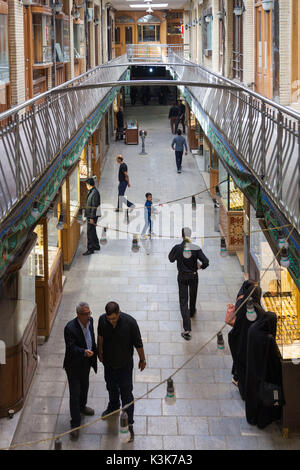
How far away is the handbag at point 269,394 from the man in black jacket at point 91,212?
6.05 meters

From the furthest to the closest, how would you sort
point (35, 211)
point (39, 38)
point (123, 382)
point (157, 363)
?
1. point (39, 38)
2. point (157, 363)
3. point (123, 382)
4. point (35, 211)

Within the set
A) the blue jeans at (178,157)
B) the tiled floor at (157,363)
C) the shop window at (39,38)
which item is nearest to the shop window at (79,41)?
the blue jeans at (178,157)

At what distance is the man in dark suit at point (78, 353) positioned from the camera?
248 inches

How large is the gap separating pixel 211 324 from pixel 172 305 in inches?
40.6

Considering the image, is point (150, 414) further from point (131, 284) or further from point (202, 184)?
point (202, 184)

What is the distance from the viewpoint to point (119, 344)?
20.0ft

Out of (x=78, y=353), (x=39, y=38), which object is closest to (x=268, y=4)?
(x=39, y=38)

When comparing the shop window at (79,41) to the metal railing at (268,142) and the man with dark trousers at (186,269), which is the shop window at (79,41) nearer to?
the metal railing at (268,142)

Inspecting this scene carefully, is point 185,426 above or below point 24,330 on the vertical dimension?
below

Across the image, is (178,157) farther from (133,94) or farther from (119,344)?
(133,94)

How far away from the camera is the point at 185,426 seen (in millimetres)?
6715

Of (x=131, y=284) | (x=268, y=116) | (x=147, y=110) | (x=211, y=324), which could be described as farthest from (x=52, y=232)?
(x=147, y=110)

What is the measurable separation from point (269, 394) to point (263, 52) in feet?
29.8

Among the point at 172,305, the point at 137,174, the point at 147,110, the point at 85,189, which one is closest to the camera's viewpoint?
the point at 172,305
